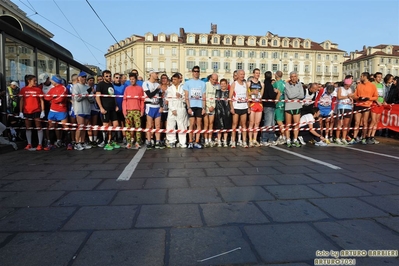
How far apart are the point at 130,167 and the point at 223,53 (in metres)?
81.3

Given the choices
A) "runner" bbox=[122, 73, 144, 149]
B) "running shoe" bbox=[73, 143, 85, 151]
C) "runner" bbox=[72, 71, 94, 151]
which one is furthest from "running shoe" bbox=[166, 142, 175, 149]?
"running shoe" bbox=[73, 143, 85, 151]

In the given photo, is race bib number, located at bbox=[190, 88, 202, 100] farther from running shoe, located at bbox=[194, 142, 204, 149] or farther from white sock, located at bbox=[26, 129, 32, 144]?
white sock, located at bbox=[26, 129, 32, 144]

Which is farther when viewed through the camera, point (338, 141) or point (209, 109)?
point (338, 141)

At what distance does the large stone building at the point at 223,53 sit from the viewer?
8200 centimetres

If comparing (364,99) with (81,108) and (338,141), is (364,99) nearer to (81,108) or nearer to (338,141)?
(338,141)

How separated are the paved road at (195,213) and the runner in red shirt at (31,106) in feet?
7.61

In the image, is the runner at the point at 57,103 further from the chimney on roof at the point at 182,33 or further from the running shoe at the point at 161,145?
the chimney on roof at the point at 182,33

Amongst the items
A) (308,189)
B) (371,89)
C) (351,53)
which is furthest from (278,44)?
(308,189)

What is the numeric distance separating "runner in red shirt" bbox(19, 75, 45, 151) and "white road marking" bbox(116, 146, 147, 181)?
2848mm

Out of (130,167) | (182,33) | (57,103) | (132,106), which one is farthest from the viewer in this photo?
(182,33)

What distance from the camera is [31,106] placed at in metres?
7.57

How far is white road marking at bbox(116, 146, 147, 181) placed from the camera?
457cm

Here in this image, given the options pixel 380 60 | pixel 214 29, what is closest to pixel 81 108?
pixel 214 29

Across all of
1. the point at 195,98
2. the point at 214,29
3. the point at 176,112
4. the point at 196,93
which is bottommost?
the point at 176,112
